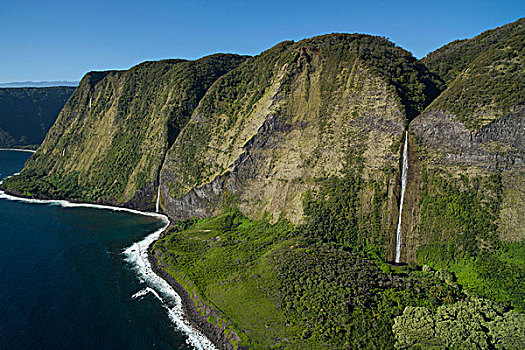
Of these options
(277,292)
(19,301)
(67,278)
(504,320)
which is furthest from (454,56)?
(19,301)

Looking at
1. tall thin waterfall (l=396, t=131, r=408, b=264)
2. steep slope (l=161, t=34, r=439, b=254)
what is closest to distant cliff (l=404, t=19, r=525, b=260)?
tall thin waterfall (l=396, t=131, r=408, b=264)

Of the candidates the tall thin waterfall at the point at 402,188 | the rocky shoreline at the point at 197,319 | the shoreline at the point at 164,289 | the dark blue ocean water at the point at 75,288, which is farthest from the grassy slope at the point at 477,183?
the dark blue ocean water at the point at 75,288

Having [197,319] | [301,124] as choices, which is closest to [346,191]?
[301,124]

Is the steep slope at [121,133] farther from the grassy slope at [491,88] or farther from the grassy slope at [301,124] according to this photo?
the grassy slope at [491,88]

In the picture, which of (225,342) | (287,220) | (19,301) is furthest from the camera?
(287,220)

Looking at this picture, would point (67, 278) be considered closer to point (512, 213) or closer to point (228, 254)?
point (228, 254)

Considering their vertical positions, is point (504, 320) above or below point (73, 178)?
below

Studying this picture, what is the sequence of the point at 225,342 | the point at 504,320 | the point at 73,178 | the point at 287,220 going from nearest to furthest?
the point at 504,320 < the point at 225,342 < the point at 287,220 < the point at 73,178
